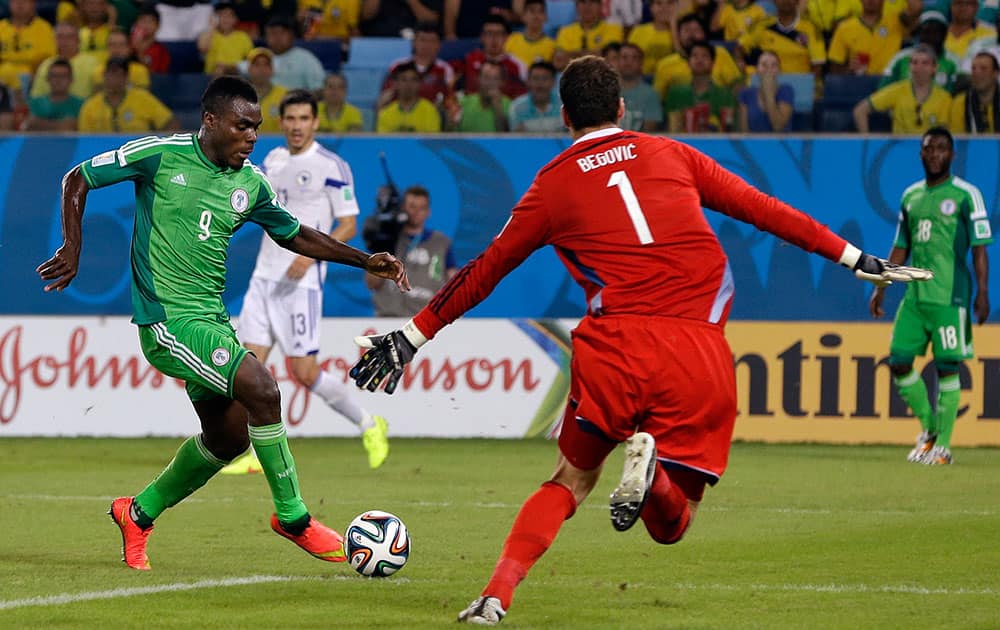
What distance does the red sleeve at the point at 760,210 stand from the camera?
583cm

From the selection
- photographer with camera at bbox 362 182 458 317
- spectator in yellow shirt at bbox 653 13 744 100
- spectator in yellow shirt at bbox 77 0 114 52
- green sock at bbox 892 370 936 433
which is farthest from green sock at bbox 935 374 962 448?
spectator in yellow shirt at bbox 77 0 114 52

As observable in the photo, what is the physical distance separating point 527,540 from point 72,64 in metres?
13.5

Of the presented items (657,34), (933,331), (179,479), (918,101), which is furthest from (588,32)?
(179,479)

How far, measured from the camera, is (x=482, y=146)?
1634cm

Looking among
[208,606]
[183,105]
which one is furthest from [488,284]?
[183,105]

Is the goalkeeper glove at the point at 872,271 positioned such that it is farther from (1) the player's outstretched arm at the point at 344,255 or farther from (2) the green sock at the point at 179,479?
(2) the green sock at the point at 179,479

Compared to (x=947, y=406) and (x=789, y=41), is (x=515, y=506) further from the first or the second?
(x=789, y=41)

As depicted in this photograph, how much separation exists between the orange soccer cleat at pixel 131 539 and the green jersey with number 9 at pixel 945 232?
304 inches

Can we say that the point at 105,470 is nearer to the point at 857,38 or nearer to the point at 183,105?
the point at 183,105

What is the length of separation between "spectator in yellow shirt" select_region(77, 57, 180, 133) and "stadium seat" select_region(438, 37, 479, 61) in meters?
3.06

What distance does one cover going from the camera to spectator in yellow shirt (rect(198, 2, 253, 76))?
18.4 meters

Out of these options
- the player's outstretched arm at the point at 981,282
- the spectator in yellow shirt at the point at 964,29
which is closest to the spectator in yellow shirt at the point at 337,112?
the spectator in yellow shirt at the point at 964,29

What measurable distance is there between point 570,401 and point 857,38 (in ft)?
40.7

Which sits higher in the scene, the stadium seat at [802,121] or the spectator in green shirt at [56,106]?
the spectator in green shirt at [56,106]
